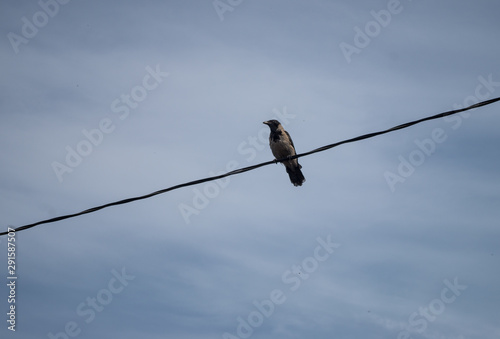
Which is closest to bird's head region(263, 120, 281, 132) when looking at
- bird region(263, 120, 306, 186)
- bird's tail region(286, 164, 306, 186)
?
bird region(263, 120, 306, 186)

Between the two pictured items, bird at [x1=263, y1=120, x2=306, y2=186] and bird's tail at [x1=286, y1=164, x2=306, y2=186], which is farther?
bird's tail at [x1=286, y1=164, x2=306, y2=186]

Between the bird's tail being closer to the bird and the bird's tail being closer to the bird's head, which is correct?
the bird

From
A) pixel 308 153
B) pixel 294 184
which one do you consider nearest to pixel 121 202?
pixel 308 153

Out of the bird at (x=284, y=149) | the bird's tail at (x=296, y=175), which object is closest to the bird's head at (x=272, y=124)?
the bird at (x=284, y=149)

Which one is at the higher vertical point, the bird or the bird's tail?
the bird

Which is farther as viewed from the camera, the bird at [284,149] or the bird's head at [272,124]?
the bird's head at [272,124]

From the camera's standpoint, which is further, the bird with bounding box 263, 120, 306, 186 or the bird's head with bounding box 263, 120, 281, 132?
the bird's head with bounding box 263, 120, 281, 132

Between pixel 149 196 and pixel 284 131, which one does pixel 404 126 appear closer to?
pixel 149 196

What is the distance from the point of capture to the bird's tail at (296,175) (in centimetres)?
1281

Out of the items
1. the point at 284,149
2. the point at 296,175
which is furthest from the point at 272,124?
the point at 296,175

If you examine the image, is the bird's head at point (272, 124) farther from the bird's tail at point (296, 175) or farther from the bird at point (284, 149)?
the bird's tail at point (296, 175)

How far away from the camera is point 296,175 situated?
1285 cm

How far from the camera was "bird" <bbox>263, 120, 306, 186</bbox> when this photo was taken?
41.5 feet

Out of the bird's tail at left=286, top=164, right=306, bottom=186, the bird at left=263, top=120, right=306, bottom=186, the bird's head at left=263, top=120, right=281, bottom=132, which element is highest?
the bird's head at left=263, top=120, right=281, bottom=132
